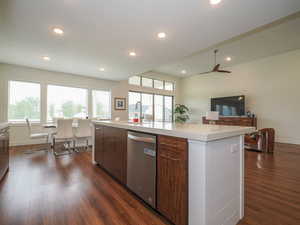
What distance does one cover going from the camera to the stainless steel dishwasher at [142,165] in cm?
154

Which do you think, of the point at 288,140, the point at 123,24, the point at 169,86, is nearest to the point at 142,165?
the point at 123,24

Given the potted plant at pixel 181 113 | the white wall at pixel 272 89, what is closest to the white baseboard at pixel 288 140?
the white wall at pixel 272 89

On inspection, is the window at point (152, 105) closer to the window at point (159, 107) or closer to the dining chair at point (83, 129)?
the window at point (159, 107)

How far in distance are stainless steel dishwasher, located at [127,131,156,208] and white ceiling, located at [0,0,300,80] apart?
1.90 meters

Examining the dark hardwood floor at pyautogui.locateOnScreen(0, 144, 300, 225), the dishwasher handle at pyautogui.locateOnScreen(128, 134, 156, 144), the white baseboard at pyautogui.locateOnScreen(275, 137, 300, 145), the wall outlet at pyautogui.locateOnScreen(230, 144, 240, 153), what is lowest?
the dark hardwood floor at pyautogui.locateOnScreen(0, 144, 300, 225)

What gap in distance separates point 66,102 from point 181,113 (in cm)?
583

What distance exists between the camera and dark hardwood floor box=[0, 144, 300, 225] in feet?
4.81

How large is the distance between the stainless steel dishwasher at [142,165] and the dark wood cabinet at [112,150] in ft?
0.54

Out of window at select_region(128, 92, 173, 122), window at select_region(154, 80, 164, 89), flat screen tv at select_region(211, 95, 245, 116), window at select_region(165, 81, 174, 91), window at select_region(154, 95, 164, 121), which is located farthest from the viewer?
window at select_region(165, 81, 174, 91)

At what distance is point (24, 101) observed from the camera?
4.89 meters

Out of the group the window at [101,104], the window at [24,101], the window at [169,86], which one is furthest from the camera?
the window at [169,86]

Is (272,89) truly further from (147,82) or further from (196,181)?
(196,181)

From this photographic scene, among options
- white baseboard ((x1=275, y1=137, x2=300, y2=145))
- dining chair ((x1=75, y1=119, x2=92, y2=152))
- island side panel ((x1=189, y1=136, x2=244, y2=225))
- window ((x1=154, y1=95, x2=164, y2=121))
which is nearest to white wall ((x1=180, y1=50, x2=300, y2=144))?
white baseboard ((x1=275, y1=137, x2=300, y2=145))

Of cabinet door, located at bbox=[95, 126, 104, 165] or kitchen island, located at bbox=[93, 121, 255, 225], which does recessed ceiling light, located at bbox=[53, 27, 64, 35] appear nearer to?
cabinet door, located at bbox=[95, 126, 104, 165]
